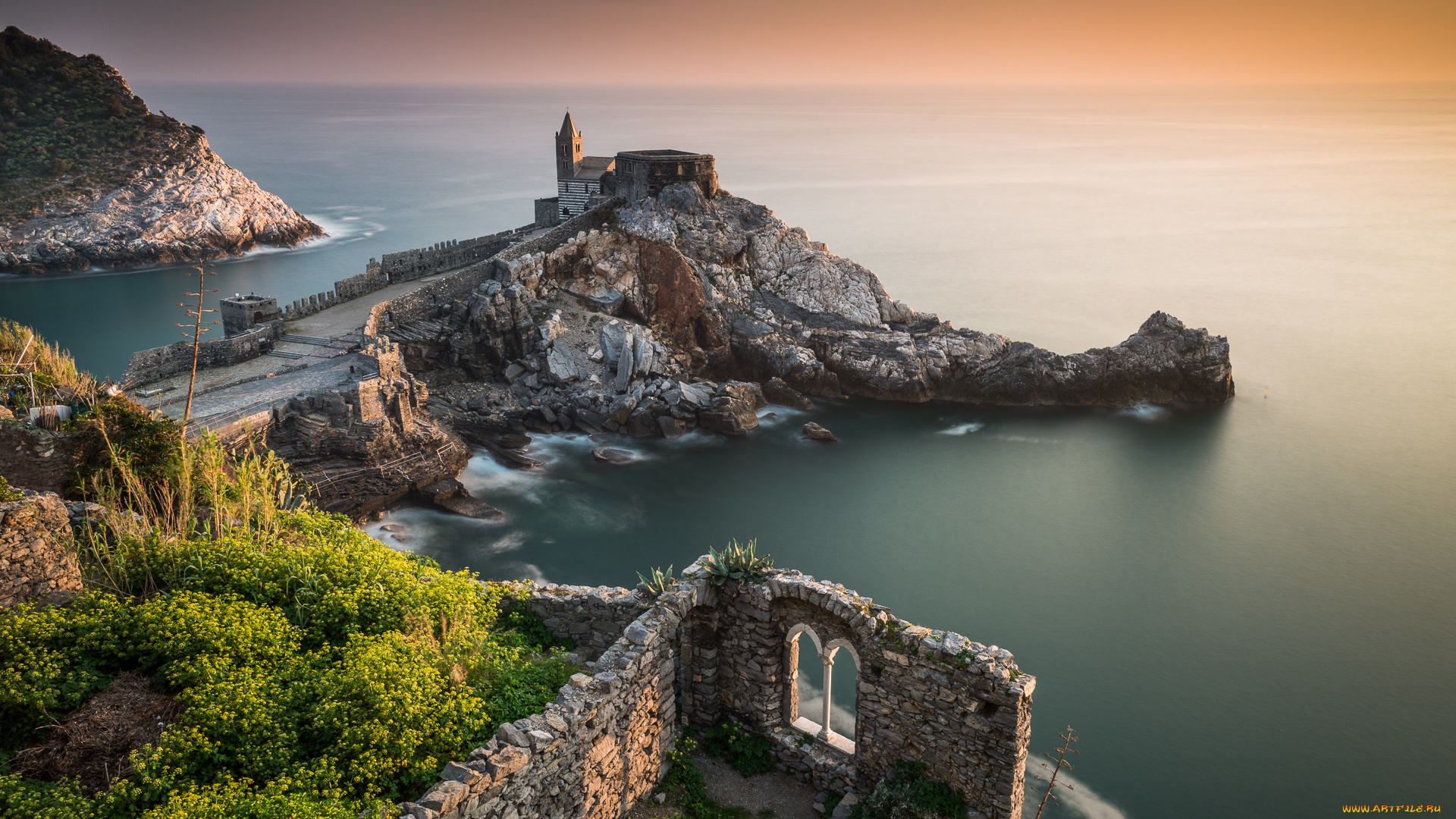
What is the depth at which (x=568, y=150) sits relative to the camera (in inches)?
1727

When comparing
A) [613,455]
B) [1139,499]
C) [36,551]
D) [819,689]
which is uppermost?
[36,551]

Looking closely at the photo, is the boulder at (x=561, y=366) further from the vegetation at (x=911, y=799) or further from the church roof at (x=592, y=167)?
the vegetation at (x=911, y=799)

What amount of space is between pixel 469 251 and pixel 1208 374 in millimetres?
32107

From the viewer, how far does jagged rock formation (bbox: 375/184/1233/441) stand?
3259 cm

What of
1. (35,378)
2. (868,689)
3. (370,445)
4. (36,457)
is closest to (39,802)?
(36,457)

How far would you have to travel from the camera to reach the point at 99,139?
5766 centimetres

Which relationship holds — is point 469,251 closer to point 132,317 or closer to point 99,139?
point 132,317

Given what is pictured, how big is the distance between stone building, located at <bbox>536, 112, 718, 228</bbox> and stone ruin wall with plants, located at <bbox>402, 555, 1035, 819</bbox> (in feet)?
94.0

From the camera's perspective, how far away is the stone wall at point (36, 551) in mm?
9984

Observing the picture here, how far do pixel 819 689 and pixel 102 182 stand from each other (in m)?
59.1

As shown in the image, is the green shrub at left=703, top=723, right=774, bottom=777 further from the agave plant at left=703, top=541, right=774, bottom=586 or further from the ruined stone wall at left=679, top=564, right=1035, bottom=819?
the agave plant at left=703, top=541, right=774, bottom=586

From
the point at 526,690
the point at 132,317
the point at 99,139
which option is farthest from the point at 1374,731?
the point at 99,139

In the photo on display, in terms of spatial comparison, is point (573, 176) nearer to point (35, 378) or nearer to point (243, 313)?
point (243, 313)

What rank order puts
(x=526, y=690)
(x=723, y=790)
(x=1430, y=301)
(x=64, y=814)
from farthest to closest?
(x=1430, y=301) → (x=723, y=790) → (x=526, y=690) → (x=64, y=814)
